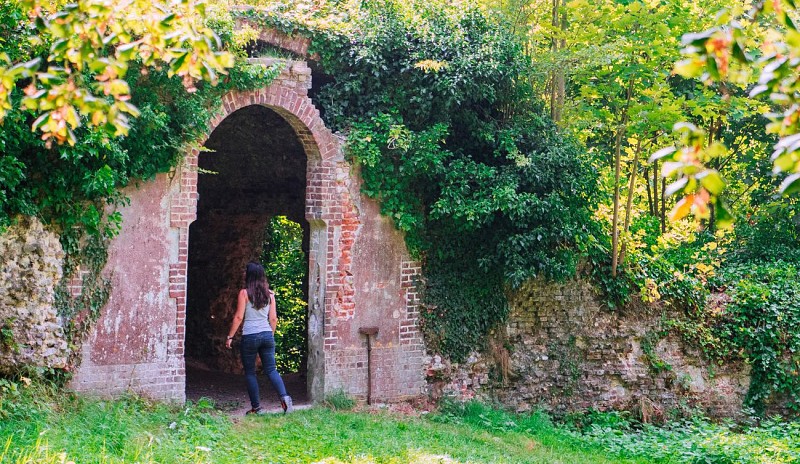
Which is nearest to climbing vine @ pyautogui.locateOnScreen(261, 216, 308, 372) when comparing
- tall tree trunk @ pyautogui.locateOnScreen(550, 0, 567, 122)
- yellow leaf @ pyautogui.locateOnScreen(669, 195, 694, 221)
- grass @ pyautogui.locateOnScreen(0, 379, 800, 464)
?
tall tree trunk @ pyautogui.locateOnScreen(550, 0, 567, 122)

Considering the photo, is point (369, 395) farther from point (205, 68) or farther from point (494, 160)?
point (205, 68)

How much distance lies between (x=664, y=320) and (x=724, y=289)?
1435mm

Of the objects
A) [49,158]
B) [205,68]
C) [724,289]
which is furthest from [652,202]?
[205,68]

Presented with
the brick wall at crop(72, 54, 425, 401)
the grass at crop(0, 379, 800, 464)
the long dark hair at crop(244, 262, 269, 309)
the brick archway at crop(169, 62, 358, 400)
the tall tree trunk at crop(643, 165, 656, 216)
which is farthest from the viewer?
the tall tree trunk at crop(643, 165, 656, 216)

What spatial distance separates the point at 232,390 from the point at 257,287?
253cm

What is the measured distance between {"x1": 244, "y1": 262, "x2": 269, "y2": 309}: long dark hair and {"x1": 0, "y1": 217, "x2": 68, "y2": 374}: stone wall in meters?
1.97

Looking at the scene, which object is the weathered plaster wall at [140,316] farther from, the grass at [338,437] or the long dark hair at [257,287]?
the long dark hair at [257,287]

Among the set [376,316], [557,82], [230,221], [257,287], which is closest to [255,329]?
[257,287]

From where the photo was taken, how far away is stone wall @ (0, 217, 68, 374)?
24.7 ft

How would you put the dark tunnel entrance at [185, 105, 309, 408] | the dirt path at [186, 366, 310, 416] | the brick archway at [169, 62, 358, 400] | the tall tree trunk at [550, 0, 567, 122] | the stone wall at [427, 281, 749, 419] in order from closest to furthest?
the brick archway at [169, 62, 358, 400] → the dirt path at [186, 366, 310, 416] → the stone wall at [427, 281, 749, 419] → the tall tree trunk at [550, 0, 567, 122] → the dark tunnel entrance at [185, 105, 309, 408]

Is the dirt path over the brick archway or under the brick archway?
under

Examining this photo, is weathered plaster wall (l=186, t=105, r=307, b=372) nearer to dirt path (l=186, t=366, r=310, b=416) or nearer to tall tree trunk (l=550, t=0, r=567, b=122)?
dirt path (l=186, t=366, r=310, b=416)

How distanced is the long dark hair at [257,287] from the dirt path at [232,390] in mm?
1310

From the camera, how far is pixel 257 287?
351 inches
